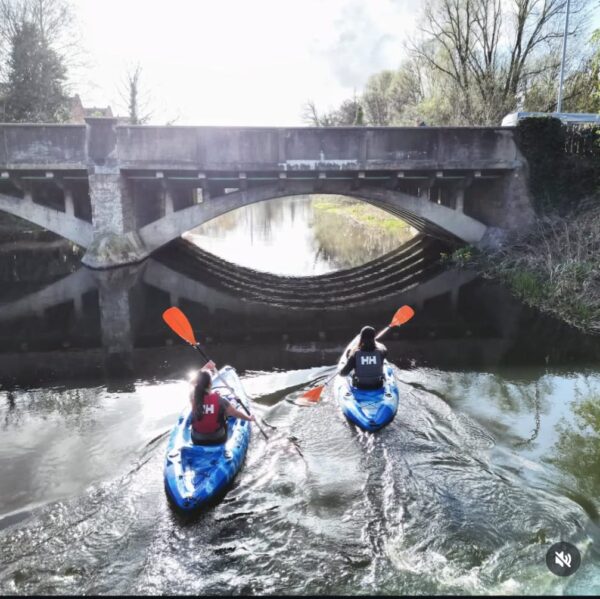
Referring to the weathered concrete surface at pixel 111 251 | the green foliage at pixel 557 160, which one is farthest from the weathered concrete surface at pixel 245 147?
the weathered concrete surface at pixel 111 251

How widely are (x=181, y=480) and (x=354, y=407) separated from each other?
8.72 ft

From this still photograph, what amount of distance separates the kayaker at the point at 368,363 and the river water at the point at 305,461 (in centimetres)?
65

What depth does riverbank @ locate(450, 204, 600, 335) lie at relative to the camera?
40.0ft

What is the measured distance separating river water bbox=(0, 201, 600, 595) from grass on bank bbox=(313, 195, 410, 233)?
15.3m

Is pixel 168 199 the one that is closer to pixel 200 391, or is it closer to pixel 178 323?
pixel 178 323

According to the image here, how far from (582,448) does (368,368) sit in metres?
2.97

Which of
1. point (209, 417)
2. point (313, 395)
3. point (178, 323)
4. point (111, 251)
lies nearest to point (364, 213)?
point (111, 251)

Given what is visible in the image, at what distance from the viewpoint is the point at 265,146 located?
16.7 m

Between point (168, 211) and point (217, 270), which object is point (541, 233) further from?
point (168, 211)

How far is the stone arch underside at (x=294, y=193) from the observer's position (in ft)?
59.0

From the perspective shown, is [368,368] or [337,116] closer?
[368,368]

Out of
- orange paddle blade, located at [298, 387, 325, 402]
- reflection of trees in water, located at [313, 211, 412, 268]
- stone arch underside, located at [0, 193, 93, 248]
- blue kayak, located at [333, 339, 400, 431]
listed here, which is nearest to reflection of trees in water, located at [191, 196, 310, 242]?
reflection of trees in water, located at [313, 211, 412, 268]

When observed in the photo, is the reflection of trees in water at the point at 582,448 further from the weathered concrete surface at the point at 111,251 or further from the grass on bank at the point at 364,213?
the grass on bank at the point at 364,213

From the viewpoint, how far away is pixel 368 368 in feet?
24.2
